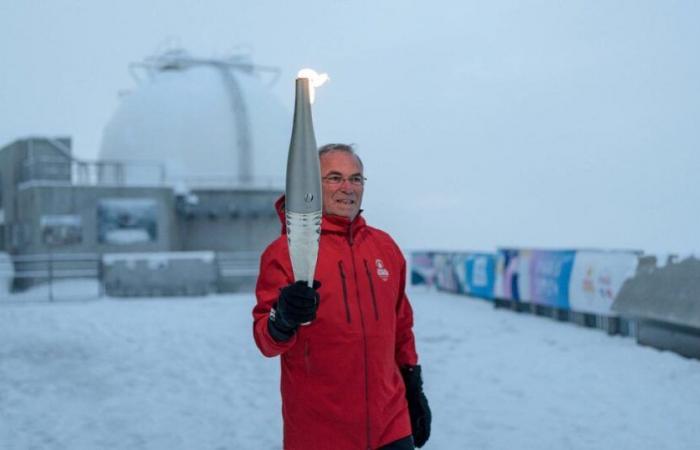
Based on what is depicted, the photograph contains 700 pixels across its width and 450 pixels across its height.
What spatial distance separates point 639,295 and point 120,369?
26.6ft

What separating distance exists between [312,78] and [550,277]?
13.7 m

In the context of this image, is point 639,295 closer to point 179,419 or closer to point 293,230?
point 179,419

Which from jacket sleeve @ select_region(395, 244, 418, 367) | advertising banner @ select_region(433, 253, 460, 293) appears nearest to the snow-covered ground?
jacket sleeve @ select_region(395, 244, 418, 367)

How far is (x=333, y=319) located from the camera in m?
3.10

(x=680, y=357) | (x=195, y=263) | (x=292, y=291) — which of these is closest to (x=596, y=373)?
(x=680, y=357)

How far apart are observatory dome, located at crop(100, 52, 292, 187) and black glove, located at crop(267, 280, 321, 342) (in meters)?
29.8

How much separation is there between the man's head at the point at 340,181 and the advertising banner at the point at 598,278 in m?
10.5

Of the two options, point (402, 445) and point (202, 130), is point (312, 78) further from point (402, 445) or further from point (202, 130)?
point (202, 130)

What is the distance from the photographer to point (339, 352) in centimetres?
309

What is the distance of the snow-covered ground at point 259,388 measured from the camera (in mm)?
6492

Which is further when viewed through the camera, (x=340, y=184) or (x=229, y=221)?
(x=229, y=221)

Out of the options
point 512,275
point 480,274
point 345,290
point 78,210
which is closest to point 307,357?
point 345,290

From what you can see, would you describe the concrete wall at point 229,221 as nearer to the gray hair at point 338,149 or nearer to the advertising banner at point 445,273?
the advertising banner at point 445,273

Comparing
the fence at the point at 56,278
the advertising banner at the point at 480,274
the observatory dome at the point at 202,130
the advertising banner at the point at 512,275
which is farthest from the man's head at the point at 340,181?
the observatory dome at the point at 202,130
